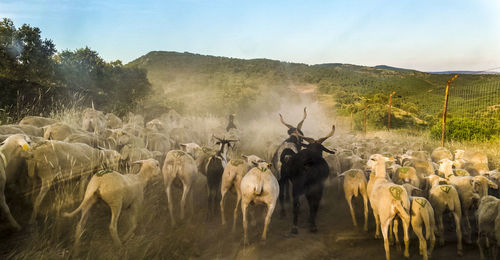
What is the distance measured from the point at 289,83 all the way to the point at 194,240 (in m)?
54.2

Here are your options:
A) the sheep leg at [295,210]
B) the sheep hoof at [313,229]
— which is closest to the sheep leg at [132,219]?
the sheep leg at [295,210]

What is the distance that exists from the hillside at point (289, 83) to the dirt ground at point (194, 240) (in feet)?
80.6

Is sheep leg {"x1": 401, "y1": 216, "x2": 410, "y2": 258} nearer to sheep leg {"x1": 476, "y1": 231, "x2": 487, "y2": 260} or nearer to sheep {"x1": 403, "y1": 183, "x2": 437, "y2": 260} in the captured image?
sheep {"x1": 403, "y1": 183, "x2": 437, "y2": 260}

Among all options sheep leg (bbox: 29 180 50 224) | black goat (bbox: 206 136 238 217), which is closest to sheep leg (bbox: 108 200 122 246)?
sheep leg (bbox: 29 180 50 224)

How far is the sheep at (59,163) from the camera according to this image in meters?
5.78

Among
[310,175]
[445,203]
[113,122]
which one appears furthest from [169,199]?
[113,122]

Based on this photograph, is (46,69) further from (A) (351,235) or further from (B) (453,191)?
(B) (453,191)

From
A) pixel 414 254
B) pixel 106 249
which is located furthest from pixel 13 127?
pixel 414 254

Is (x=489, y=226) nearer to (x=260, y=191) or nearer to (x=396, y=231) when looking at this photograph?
(x=396, y=231)

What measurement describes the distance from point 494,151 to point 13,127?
1849cm

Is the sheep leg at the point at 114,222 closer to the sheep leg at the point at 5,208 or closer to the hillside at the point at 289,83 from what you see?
the sheep leg at the point at 5,208

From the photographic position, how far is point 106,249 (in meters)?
5.18

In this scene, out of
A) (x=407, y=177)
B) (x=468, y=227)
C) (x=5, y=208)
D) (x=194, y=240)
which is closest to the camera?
(x=5, y=208)

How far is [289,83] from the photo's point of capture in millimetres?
58844
